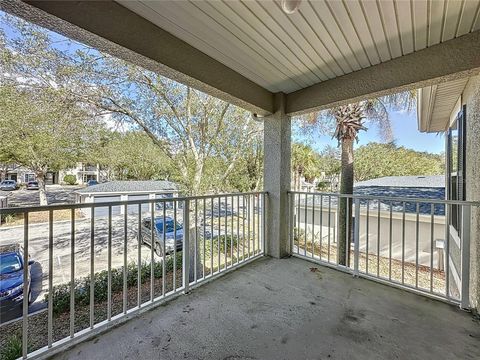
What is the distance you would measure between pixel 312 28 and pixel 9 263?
4.99m

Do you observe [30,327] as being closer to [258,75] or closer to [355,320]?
[355,320]

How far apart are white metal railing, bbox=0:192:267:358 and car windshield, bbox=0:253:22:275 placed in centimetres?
25

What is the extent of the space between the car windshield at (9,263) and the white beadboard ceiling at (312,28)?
12.9ft

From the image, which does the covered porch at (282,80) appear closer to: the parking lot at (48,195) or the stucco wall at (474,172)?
the stucco wall at (474,172)

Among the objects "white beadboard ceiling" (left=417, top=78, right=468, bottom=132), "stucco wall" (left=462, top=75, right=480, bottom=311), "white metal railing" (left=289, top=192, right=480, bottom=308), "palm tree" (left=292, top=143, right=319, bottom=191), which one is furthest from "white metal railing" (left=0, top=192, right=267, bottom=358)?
"palm tree" (left=292, top=143, right=319, bottom=191)

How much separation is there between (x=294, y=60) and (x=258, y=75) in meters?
0.51

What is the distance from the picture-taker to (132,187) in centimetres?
610

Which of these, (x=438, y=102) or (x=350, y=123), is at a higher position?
(x=350, y=123)

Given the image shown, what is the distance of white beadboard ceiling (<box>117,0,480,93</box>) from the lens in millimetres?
1643

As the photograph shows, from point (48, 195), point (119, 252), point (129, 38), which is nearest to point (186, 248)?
point (129, 38)

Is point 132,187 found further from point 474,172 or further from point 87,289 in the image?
point 474,172

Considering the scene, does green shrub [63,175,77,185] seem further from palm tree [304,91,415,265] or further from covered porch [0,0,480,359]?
palm tree [304,91,415,265]

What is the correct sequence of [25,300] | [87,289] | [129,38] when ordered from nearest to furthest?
1. [25,300]
2. [129,38]
3. [87,289]

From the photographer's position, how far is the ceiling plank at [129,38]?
55.9 inches
